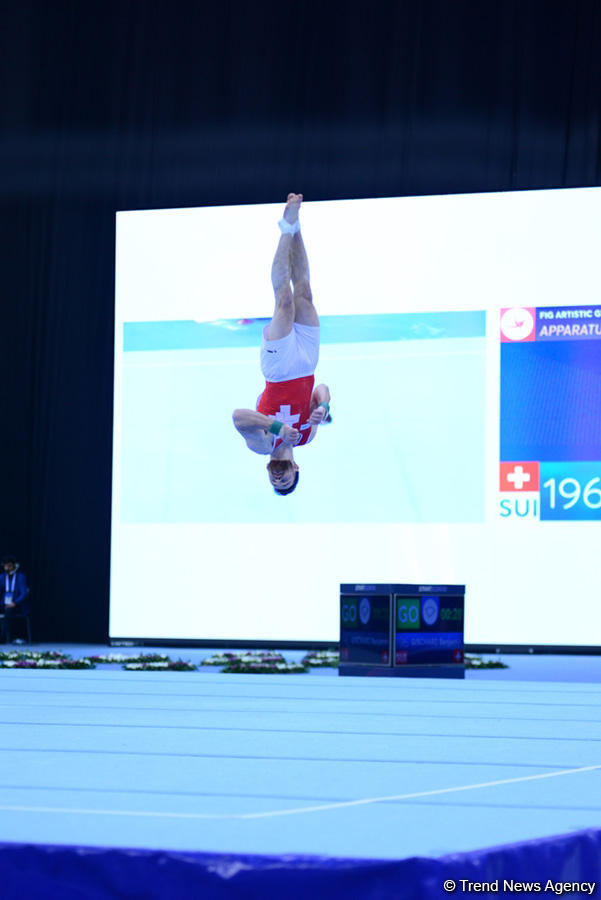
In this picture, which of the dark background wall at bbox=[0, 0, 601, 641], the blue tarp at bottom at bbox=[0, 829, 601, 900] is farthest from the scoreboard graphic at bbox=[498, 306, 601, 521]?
the blue tarp at bottom at bbox=[0, 829, 601, 900]

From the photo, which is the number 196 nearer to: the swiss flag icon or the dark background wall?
the swiss flag icon

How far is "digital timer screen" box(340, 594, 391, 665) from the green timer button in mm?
59

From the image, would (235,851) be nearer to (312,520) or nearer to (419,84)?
(312,520)

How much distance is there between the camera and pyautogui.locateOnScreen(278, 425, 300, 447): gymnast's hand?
258 inches

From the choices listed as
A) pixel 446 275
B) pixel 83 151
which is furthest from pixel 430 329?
pixel 83 151

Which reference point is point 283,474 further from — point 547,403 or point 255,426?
point 547,403

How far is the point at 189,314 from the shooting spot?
1060 centimetres

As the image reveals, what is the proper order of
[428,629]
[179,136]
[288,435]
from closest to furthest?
[428,629] → [288,435] → [179,136]

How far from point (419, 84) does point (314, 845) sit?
996 cm

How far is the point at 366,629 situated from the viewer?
6367 mm

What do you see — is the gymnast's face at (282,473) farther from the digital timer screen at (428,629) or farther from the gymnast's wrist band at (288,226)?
the gymnast's wrist band at (288,226)

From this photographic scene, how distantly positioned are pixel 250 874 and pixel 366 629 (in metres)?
4.88

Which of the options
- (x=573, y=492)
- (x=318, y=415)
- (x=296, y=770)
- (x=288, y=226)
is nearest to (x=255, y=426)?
(x=318, y=415)

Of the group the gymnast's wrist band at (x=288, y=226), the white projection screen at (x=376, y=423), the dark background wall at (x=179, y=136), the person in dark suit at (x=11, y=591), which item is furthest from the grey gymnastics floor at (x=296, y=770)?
the dark background wall at (x=179, y=136)
